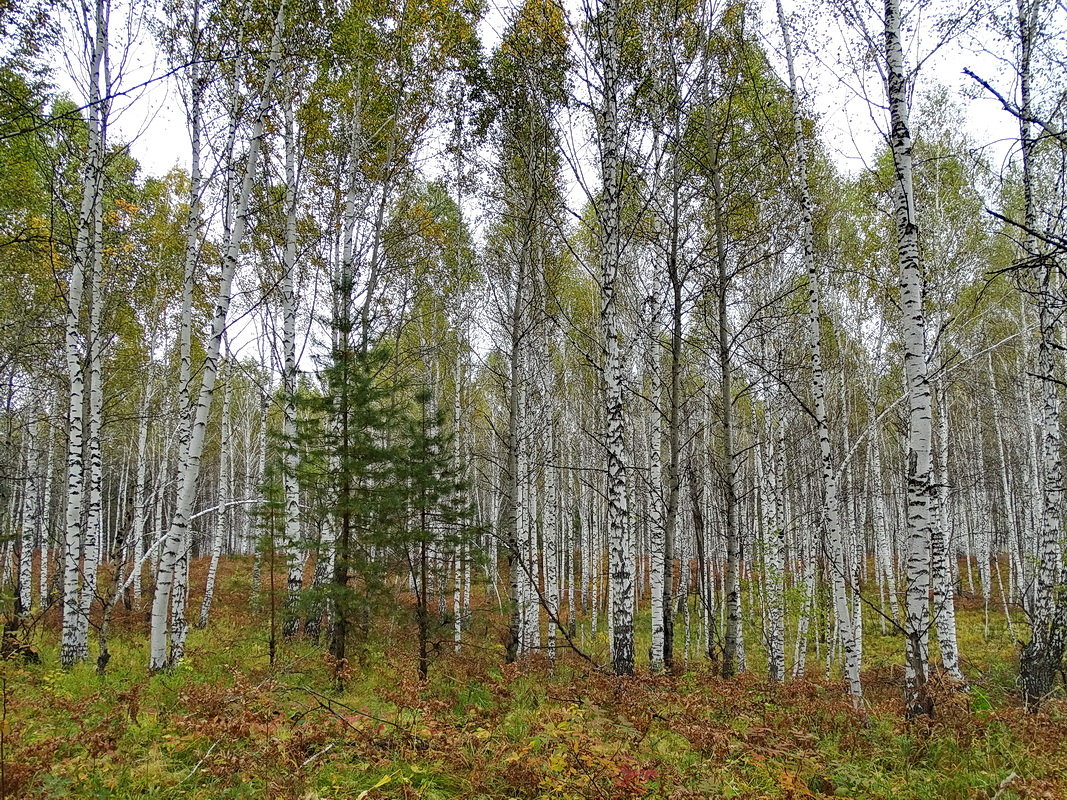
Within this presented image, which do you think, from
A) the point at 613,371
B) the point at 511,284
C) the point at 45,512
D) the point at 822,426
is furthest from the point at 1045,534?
the point at 45,512

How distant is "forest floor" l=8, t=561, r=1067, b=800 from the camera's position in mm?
3914

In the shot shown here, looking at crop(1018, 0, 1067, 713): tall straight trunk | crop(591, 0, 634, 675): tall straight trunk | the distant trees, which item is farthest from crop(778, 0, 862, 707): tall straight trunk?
crop(591, 0, 634, 675): tall straight trunk

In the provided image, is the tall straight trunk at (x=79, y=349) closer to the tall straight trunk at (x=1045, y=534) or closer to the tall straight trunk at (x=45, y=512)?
the tall straight trunk at (x=45, y=512)

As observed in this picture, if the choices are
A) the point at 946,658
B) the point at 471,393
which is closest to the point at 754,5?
the point at 946,658

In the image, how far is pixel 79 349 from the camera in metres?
8.08

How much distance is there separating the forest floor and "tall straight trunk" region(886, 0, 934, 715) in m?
0.86

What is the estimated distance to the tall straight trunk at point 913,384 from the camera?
5340mm

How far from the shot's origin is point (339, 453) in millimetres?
7758

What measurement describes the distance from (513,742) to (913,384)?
5165 millimetres

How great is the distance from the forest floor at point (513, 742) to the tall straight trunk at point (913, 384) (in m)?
0.86

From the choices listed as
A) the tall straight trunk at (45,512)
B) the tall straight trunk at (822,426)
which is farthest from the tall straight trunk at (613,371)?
the tall straight trunk at (45,512)

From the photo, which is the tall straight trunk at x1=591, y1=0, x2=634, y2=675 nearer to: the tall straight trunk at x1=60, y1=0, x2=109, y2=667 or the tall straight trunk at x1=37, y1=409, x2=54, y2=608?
the tall straight trunk at x1=60, y1=0, x2=109, y2=667

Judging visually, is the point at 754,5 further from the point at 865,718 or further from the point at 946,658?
the point at 946,658

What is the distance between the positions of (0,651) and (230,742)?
21.8 feet
